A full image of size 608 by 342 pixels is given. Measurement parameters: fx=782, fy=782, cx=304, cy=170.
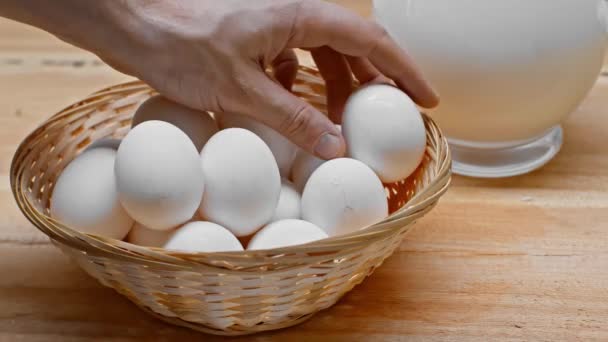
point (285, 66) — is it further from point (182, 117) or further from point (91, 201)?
point (91, 201)

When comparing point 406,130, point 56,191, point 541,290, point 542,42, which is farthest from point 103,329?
point 542,42

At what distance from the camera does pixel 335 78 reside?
1.05m

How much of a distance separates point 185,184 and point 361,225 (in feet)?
0.65

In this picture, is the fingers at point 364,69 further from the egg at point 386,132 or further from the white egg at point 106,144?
the white egg at point 106,144

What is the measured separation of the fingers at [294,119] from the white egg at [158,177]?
4.4 inches

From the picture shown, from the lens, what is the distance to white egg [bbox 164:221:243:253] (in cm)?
78

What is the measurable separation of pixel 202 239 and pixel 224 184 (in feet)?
0.22

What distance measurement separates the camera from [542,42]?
102cm

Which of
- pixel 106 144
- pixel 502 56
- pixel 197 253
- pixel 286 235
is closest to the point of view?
pixel 197 253

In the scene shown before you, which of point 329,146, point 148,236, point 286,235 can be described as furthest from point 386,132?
point 148,236

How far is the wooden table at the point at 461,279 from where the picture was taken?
0.86m

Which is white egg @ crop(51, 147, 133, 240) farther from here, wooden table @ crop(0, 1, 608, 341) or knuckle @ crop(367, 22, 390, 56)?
knuckle @ crop(367, 22, 390, 56)

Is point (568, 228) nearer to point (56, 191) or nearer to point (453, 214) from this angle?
point (453, 214)

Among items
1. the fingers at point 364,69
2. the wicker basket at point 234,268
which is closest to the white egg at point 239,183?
the wicker basket at point 234,268
